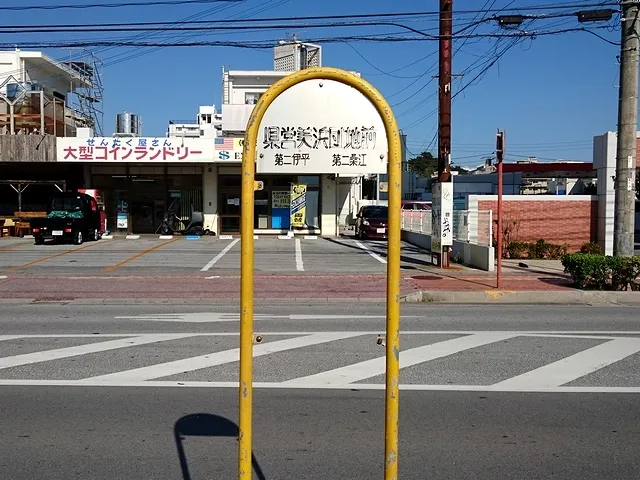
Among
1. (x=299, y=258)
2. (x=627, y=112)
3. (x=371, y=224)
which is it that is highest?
(x=627, y=112)

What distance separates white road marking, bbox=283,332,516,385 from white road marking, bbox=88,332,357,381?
4.20ft

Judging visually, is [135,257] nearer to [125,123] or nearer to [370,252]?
[370,252]

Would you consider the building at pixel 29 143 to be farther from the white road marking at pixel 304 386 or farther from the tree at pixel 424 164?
the tree at pixel 424 164

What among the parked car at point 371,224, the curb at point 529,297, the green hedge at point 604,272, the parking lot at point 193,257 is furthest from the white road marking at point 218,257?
the green hedge at point 604,272

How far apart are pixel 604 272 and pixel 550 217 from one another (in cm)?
922

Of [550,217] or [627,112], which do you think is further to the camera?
[550,217]

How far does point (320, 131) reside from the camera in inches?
148

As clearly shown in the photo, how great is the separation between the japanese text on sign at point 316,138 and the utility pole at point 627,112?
43.7 feet

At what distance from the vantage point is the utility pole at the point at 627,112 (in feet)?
49.8

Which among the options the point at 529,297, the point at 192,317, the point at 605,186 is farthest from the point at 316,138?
the point at 605,186

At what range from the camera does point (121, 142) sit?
30734 mm

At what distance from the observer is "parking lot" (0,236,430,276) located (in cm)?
1959

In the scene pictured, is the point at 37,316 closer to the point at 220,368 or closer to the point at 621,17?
the point at 220,368

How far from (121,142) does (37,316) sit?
19.7 meters
